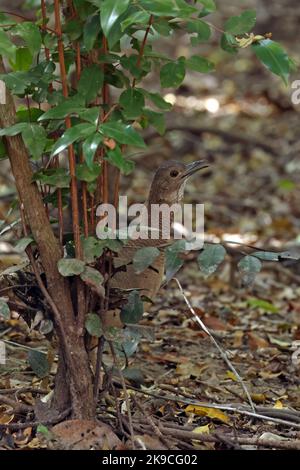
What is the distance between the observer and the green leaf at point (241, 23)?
3.10 m

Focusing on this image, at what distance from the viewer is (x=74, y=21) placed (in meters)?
3.08

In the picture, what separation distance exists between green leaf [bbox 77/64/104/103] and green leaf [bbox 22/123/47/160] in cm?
22

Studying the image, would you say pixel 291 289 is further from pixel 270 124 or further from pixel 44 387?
pixel 270 124

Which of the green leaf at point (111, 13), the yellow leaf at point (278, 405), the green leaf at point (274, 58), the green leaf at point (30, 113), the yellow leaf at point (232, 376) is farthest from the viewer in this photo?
the yellow leaf at point (232, 376)

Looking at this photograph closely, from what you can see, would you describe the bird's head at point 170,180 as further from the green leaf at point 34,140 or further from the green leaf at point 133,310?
the green leaf at point 34,140

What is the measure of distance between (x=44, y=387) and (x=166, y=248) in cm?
92

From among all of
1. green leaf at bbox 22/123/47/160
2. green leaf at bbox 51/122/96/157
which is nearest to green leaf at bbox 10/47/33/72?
green leaf at bbox 22/123/47/160

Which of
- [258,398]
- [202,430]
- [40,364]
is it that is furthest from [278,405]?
[40,364]

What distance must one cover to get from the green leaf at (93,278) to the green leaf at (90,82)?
604 millimetres

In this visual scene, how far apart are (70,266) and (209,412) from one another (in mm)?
984

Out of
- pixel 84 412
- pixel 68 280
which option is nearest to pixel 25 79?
pixel 68 280

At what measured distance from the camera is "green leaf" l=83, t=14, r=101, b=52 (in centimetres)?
295

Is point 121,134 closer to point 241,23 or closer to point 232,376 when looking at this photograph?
point 241,23

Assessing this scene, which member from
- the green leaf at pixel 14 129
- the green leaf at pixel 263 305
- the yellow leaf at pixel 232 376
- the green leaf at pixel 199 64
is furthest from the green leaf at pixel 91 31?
the green leaf at pixel 263 305
